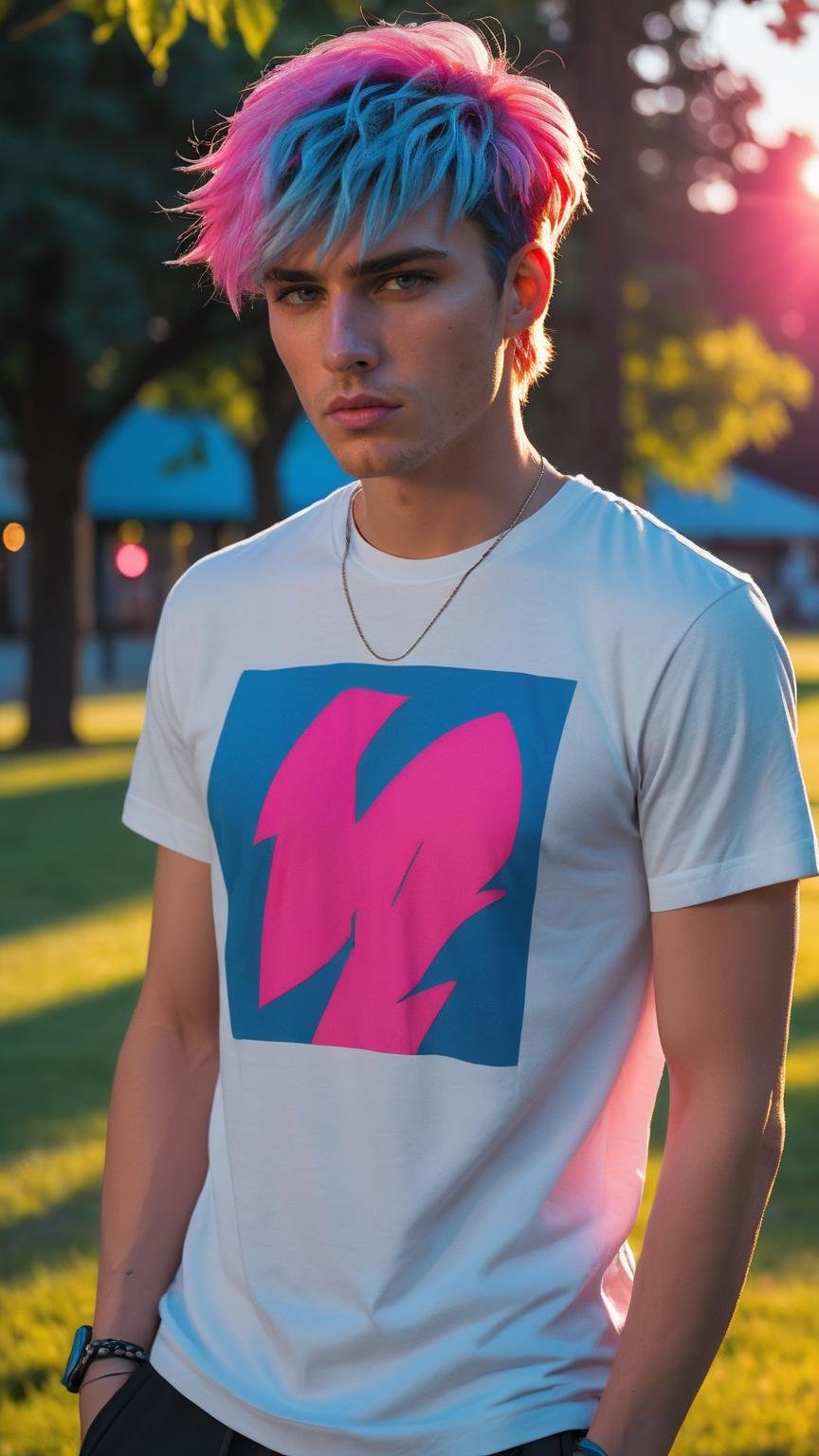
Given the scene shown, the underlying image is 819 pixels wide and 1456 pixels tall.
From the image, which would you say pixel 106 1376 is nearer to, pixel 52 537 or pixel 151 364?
pixel 151 364

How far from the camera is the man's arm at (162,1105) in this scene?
2348mm

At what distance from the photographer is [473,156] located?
6.94 ft

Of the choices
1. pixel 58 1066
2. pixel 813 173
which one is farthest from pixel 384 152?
pixel 813 173

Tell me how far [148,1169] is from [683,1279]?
0.79 metres

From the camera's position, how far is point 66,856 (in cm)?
1472

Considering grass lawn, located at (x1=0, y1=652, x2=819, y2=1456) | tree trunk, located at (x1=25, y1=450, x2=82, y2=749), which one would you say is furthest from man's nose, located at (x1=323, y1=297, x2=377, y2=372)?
tree trunk, located at (x1=25, y1=450, x2=82, y2=749)

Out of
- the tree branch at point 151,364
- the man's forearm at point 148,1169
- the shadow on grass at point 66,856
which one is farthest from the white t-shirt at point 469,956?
the tree branch at point 151,364

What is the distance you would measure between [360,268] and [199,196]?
32 cm

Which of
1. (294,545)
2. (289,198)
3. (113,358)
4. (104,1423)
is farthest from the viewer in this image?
(113,358)

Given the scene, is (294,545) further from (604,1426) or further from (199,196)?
(604,1426)

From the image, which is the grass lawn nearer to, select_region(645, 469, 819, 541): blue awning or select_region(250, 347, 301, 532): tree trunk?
select_region(250, 347, 301, 532): tree trunk

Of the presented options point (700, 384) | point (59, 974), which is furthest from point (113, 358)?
point (59, 974)

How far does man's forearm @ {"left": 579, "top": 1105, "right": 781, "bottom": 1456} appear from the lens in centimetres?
194

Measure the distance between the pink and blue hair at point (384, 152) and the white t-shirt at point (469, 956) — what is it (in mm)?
395
